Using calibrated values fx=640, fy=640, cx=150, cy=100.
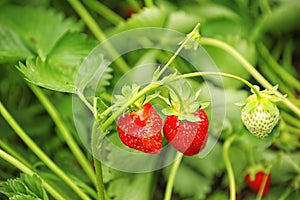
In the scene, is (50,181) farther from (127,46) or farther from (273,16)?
(273,16)

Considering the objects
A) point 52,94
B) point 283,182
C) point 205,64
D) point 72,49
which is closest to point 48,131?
point 52,94

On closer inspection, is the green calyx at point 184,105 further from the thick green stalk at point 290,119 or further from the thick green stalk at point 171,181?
the thick green stalk at point 290,119

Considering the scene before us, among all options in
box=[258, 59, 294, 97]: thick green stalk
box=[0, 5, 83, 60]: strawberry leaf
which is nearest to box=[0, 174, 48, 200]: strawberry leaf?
box=[0, 5, 83, 60]: strawberry leaf

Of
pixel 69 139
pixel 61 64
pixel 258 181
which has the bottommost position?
pixel 258 181

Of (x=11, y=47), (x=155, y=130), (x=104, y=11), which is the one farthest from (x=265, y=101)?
(x=104, y=11)

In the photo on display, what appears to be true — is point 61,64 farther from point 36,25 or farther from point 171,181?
point 171,181

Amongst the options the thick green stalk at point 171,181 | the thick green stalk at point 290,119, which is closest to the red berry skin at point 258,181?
the thick green stalk at point 290,119
